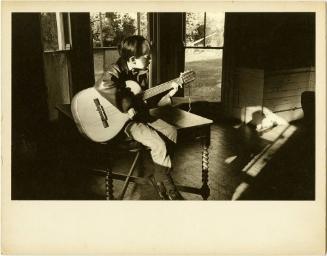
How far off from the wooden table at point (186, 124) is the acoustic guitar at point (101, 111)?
7cm

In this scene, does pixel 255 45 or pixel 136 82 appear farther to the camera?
pixel 255 45

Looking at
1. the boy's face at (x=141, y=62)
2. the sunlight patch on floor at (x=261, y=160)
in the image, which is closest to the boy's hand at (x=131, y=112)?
the boy's face at (x=141, y=62)

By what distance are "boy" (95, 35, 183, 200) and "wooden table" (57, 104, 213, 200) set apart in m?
0.04

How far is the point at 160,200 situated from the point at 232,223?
39cm

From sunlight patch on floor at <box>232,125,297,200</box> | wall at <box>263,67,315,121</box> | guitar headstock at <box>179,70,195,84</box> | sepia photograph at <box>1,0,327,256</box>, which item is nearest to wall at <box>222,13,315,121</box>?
wall at <box>263,67,315,121</box>

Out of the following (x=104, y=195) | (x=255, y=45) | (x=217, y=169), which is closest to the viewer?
(x=104, y=195)

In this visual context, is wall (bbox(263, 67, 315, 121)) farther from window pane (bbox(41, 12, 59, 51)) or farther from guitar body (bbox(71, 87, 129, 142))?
window pane (bbox(41, 12, 59, 51))

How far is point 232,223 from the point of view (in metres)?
1.94

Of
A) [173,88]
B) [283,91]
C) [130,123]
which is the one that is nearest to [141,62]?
[173,88]

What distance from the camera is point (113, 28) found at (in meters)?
1.87

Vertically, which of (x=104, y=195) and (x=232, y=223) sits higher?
(x=104, y=195)

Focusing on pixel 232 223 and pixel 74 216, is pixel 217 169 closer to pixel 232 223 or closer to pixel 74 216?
pixel 232 223

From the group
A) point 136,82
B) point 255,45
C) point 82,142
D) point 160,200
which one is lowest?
point 160,200

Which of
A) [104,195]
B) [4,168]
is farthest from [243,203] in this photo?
[4,168]
